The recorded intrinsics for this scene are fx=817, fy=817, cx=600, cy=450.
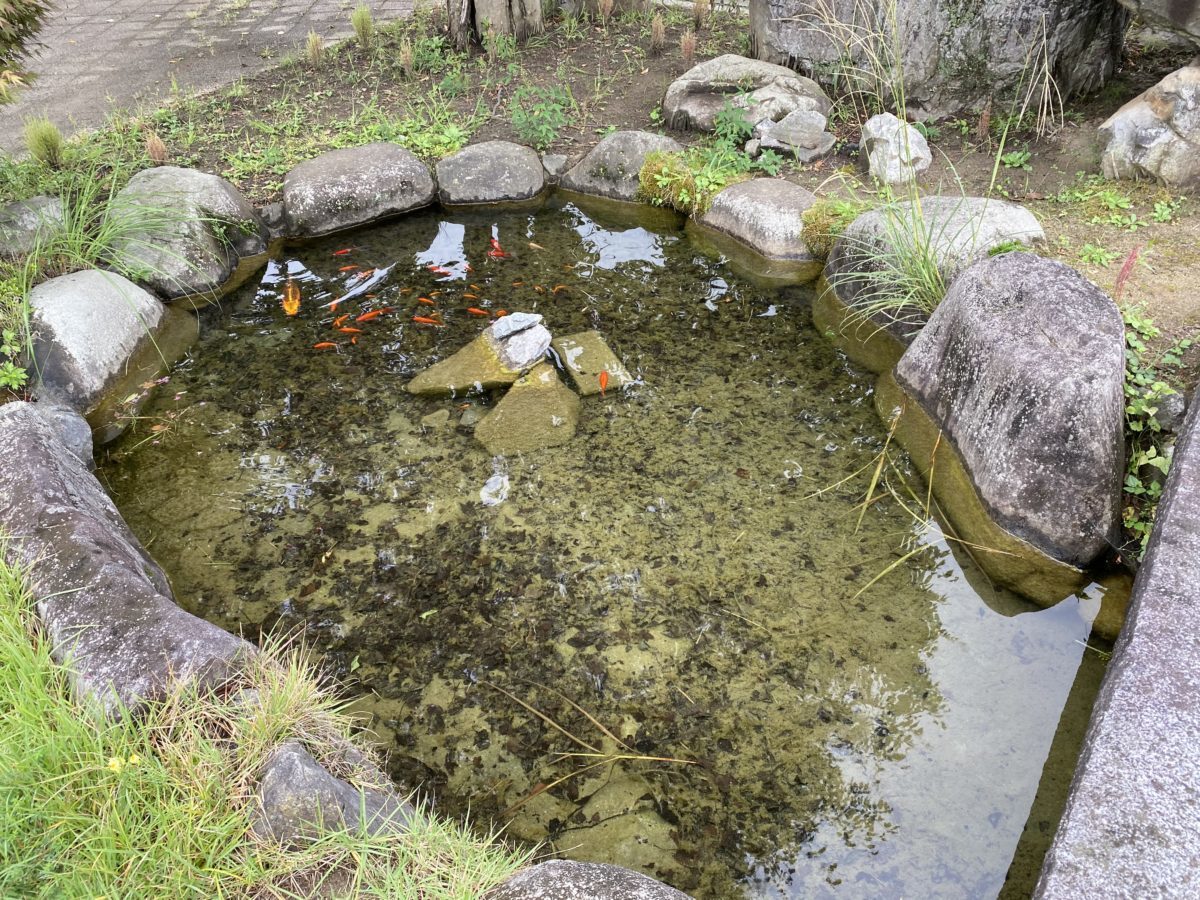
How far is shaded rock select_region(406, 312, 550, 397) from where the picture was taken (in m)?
4.44

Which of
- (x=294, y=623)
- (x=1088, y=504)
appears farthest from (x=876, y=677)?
(x=294, y=623)

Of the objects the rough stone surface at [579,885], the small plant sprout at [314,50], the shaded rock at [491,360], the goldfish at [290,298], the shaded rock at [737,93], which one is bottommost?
the shaded rock at [491,360]

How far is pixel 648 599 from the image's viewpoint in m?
3.31

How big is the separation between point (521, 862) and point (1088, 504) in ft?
8.28

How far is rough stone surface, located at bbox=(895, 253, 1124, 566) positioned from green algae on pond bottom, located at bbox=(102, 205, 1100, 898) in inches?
13.0

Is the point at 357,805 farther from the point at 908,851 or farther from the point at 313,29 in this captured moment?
the point at 313,29

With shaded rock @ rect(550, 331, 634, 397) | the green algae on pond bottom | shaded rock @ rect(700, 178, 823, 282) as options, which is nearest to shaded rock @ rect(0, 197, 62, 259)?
the green algae on pond bottom

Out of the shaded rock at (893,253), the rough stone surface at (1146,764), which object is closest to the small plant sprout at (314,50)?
the shaded rock at (893,253)

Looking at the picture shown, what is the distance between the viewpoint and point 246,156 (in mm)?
6141

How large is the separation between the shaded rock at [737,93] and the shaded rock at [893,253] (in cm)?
174

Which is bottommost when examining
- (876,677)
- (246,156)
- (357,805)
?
(876,677)

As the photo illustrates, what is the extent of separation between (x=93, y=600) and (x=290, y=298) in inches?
119

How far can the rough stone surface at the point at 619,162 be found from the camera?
605 cm

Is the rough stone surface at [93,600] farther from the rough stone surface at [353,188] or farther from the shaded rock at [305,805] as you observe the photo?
the rough stone surface at [353,188]
